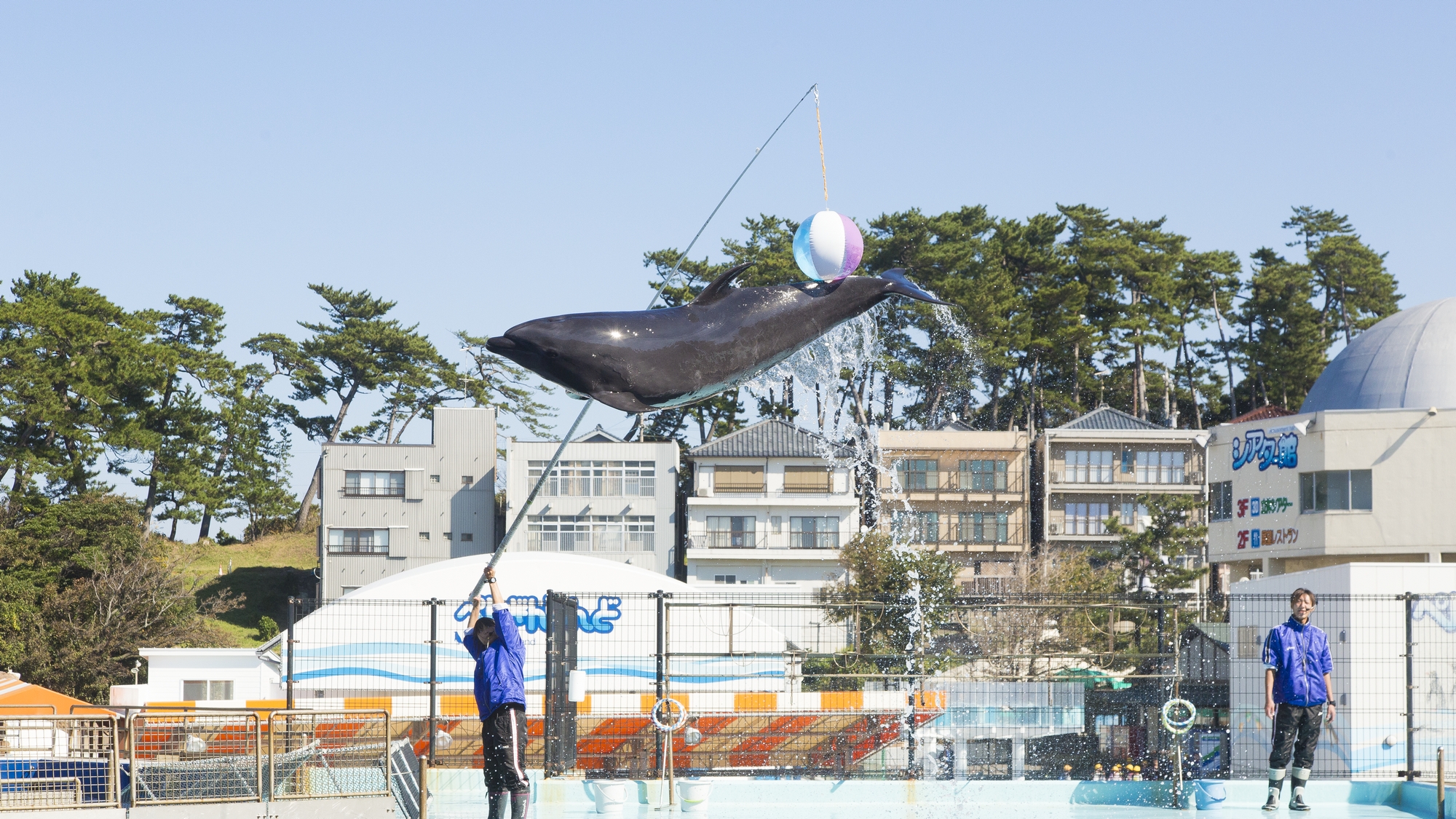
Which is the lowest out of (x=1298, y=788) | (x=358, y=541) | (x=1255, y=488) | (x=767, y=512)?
(x=358, y=541)

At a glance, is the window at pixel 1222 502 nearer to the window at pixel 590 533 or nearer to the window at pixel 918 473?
the window at pixel 918 473

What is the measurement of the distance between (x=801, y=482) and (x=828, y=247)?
47325 millimetres

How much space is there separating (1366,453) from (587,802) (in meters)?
28.3

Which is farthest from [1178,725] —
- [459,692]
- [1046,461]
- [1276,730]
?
[1046,461]

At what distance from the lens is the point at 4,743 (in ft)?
37.2

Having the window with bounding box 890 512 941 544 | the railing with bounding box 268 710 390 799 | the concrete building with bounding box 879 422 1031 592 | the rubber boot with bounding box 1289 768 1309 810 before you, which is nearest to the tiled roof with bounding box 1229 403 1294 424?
the concrete building with bounding box 879 422 1031 592

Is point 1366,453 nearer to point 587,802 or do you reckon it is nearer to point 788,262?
point 788,262

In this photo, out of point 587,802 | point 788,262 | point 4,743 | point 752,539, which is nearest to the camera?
point 4,743

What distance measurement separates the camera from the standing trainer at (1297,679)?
11.7 m

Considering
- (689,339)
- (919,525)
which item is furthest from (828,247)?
(919,525)

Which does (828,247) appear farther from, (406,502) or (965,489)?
(406,502)

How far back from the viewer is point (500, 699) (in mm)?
10219

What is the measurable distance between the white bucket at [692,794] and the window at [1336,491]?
27.3 metres

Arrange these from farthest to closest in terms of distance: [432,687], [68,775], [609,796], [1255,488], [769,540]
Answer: [769,540]
[1255,488]
[432,687]
[609,796]
[68,775]
